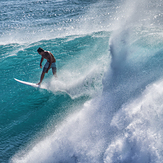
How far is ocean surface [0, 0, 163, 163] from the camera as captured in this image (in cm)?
543

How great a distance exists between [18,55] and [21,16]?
24.4 feet

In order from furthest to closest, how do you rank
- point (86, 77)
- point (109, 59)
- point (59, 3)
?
1. point (59, 3)
2. point (109, 59)
3. point (86, 77)

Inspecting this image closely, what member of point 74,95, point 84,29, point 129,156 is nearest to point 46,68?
point 74,95

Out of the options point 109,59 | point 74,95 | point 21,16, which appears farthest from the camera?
point 21,16

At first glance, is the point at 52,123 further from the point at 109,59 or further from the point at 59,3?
the point at 59,3

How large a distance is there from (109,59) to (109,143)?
464 centimetres

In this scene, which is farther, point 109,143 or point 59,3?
point 59,3

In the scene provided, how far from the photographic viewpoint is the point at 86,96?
24.1 ft

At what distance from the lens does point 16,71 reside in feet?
30.0

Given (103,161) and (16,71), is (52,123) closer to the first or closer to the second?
(103,161)

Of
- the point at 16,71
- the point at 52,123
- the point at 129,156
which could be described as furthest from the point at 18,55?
the point at 129,156

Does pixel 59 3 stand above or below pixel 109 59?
above

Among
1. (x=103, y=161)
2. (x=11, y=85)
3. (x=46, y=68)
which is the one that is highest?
(x=46, y=68)

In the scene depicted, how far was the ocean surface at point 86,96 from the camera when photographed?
543cm
